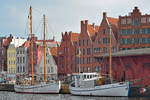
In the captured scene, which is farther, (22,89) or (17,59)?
(17,59)

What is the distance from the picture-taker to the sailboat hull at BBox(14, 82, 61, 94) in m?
69.7

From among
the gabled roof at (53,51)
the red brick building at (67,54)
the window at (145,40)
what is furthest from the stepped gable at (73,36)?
the window at (145,40)

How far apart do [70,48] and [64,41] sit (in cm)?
333

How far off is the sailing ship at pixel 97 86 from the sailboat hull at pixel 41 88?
12.1ft

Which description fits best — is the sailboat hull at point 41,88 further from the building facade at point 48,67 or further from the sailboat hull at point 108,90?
the building facade at point 48,67

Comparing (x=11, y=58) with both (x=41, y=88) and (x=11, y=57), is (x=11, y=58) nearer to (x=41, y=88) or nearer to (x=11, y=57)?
(x=11, y=57)

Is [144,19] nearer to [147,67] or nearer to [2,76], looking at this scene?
[147,67]

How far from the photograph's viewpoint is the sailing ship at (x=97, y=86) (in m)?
58.7

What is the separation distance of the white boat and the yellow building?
4941 cm

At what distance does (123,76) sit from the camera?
2594 inches

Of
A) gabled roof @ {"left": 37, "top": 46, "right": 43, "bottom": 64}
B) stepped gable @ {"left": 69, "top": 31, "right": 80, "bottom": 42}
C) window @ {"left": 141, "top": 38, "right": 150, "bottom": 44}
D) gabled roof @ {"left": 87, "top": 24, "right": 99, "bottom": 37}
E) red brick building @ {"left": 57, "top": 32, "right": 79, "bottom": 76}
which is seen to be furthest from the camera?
gabled roof @ {"left": 37, "top": 46, "right": 43, "bottom": 64}

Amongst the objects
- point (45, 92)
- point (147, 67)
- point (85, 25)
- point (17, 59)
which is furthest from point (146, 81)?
point (17, 59)

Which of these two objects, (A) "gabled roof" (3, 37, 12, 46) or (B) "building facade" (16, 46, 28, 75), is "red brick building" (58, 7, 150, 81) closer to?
(B) "building facade" (16, 46, 28, 75)

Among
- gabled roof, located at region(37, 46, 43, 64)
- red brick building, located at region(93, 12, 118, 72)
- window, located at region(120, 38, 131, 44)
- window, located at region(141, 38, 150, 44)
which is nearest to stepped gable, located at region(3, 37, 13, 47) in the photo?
gabled roof, located at region(37, 46, 43, 64)
